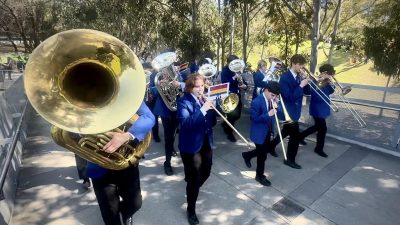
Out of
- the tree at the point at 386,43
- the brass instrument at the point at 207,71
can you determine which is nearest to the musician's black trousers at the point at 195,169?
the brass instrument at the point at 207,71

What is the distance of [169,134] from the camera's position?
15.6 ft

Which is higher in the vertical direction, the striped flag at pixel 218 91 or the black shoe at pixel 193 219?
the striped flag at pixel 218 91

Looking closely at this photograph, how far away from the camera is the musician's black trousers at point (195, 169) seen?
10.9 feet

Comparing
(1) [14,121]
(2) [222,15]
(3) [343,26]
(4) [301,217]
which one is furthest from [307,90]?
(3) [343,26]

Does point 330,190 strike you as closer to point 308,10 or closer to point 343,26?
point 308,10

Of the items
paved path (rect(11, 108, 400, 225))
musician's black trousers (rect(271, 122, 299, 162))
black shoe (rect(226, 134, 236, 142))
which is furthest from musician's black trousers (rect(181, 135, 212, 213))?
black shoe (rect(226, 134, 236, 142))

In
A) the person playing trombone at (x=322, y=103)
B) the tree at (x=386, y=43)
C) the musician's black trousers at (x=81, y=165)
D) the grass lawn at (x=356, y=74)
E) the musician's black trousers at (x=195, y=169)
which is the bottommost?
the grass lawn at (x=356, y=74)

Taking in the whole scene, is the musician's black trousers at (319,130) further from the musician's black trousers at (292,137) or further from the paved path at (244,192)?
the musician's black trousers at (292,137)

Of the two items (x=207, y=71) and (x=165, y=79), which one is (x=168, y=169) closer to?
(x=165, y=79)

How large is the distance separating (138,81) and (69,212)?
239 centimetres

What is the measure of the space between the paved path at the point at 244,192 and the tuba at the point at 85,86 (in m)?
1.75

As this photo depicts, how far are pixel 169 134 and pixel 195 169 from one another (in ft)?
5.06

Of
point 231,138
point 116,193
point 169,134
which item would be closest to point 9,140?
point 169,134

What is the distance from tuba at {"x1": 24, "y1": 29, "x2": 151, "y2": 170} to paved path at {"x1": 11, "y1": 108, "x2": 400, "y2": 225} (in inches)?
68.8
